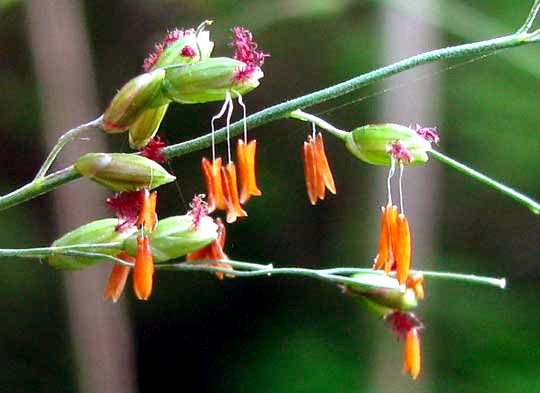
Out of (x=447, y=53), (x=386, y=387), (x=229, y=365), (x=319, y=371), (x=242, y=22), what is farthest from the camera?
(x=229, y=365)

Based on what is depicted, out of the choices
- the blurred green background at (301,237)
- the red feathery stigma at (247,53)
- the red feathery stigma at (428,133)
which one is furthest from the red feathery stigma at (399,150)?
the blurred green background at (301,237)

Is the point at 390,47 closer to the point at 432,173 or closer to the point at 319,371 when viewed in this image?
the point at 432,173

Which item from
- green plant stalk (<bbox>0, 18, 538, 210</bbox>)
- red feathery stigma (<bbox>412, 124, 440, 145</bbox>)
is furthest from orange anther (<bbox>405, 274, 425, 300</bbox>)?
green plant stalk (<bbox>0, 18, 538, 210</bbox>)

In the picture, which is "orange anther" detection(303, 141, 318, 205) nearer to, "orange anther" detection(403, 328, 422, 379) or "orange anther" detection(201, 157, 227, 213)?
"orange anther" detection(201, 157, 227, 213)

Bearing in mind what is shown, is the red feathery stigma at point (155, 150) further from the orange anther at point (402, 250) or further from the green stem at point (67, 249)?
the orange anther at point (402, 250)

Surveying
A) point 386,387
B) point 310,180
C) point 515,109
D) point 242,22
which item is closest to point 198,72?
point 310,180

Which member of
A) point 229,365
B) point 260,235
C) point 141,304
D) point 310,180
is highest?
point 310,180
